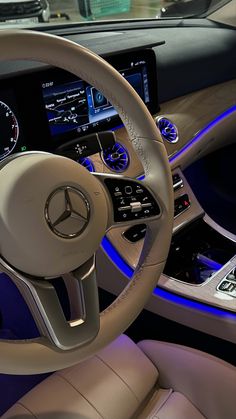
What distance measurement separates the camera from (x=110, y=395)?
3.25 ft

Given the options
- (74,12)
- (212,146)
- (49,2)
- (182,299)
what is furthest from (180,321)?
(49,2)

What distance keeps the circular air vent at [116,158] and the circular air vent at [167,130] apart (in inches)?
7.9

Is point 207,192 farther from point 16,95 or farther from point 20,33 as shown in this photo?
point 20,33

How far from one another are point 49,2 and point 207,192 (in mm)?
951

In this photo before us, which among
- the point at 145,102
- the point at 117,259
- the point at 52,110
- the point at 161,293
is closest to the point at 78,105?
the point at 52,110

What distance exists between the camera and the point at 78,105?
117cm

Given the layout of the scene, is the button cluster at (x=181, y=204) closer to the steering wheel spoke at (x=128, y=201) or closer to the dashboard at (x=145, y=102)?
the dashboard at (x=145, y=102)

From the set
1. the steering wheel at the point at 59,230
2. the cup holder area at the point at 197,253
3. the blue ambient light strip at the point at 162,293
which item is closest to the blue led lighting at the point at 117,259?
the blue ambient light strip at the point at 162,293

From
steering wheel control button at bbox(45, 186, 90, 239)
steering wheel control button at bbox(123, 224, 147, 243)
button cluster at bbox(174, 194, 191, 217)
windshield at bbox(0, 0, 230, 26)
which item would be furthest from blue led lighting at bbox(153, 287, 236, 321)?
windshield at bbox(0, 0, 230, 26)

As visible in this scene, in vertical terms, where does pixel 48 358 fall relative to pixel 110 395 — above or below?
above

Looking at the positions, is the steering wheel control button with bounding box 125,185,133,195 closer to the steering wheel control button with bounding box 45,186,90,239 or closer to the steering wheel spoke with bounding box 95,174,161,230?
the steering wheel spoke with bounding box 95,174,161,230

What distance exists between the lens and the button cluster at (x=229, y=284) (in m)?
1.20

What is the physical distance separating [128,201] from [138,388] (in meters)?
0.41

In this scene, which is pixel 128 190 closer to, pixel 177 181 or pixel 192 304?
pixel 192 304
